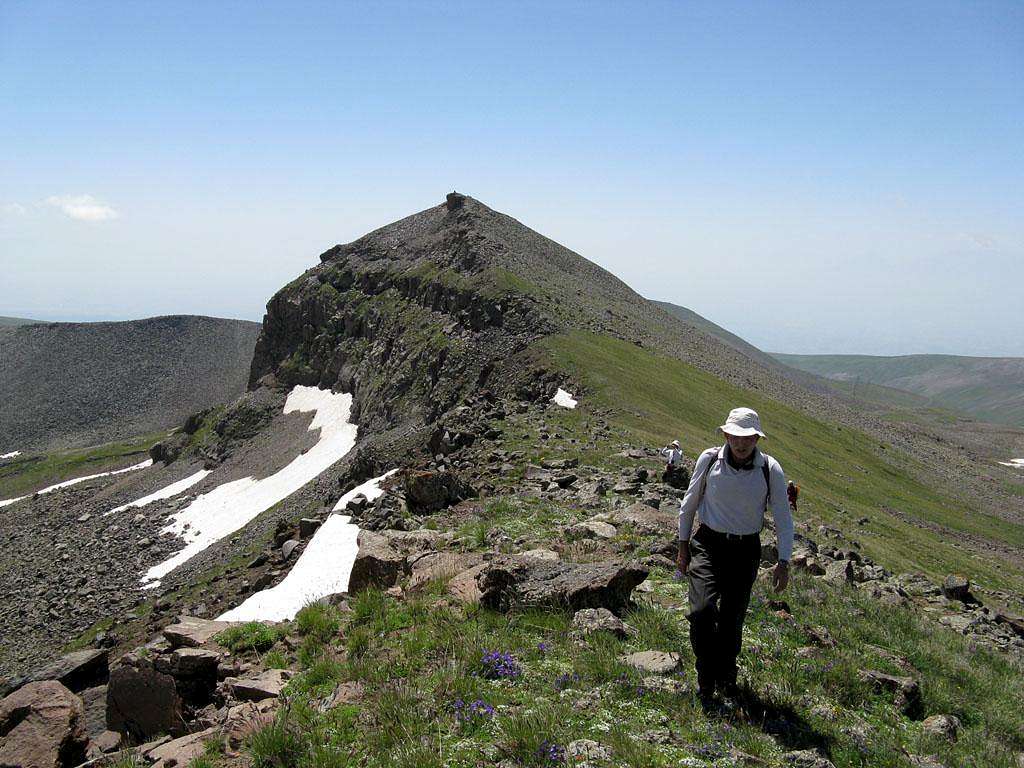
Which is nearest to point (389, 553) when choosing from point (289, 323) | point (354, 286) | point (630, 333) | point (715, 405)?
point (715, 405)

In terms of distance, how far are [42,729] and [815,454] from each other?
5389cm

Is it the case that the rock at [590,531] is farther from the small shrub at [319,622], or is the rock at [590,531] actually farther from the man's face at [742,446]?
the man's face at [742,446]

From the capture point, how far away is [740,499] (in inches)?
320

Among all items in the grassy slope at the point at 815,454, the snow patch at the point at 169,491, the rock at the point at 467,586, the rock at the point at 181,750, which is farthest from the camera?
the snow patch at the point at 169,491

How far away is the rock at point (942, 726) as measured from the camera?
7824 mm

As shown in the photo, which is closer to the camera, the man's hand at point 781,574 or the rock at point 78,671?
the man's hand at point 781,574

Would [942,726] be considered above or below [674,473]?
below

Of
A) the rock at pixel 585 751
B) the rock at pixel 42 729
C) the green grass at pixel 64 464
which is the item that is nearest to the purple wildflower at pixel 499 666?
the rock at pixel 585 751

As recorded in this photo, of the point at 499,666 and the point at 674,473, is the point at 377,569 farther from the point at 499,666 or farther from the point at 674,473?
the point at 674,473

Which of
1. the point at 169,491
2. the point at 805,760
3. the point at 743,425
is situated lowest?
the point at 169,491

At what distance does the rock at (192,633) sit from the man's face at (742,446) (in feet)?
30.1

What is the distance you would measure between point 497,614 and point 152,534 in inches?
2022

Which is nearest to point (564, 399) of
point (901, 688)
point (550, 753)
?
point (901, 688)

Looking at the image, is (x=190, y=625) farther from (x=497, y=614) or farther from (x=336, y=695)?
(x=497, y=614)
